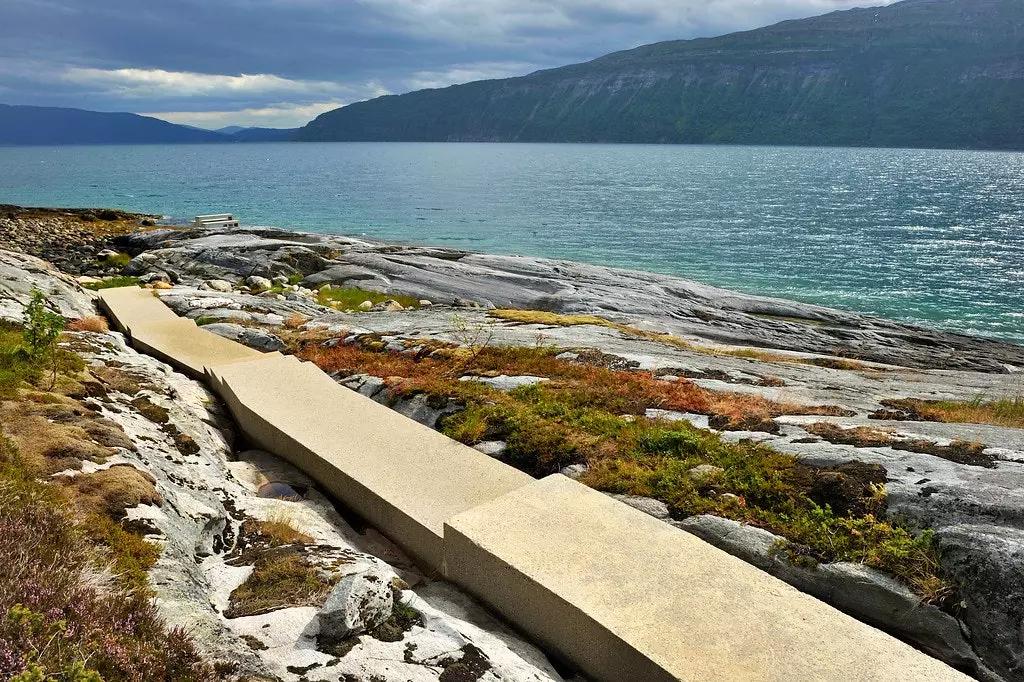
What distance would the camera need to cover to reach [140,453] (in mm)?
10266

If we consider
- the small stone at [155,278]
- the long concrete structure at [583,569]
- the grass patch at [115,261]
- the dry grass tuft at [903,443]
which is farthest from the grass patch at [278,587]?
the grass patch at [115,261]

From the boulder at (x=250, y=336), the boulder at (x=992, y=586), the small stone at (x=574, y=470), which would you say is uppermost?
the boulder at (x=992, y=586)

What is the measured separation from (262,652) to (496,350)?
13209mm

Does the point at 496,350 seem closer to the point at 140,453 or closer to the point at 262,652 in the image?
the point at 140,453

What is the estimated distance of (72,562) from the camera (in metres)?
5.95

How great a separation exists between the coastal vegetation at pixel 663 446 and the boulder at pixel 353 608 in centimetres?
507

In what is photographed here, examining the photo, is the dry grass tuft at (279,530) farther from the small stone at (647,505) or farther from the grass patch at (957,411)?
the grass patch at (957,411)

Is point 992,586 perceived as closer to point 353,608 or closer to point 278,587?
point 353,608

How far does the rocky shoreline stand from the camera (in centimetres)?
805

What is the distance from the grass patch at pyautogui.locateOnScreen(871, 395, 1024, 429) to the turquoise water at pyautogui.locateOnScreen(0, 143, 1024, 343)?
32923 millimetres

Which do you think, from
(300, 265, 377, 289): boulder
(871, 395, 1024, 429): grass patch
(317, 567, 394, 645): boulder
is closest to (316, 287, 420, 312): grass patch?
(300, 265, 377, 289): boulder

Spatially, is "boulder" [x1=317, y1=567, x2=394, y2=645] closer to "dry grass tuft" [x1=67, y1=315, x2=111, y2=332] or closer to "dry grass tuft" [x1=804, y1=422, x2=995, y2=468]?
"dry grass tuft" [x1=804, y1=422, x2=995, y2=468]

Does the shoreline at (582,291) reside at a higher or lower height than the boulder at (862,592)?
lower

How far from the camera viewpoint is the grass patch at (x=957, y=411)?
1326cm
